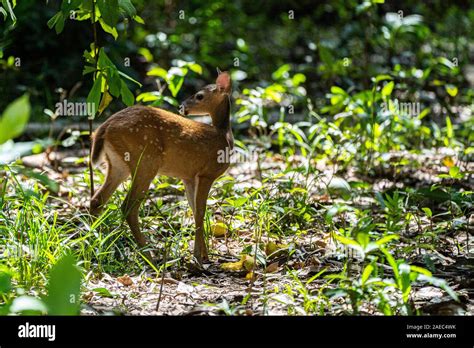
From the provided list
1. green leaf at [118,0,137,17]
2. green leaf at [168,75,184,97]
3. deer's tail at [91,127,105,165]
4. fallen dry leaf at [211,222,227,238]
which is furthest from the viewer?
green leaf at [168,75,184,97]

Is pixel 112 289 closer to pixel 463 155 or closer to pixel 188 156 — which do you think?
pixel 188 156

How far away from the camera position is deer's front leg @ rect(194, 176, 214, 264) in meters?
5.45

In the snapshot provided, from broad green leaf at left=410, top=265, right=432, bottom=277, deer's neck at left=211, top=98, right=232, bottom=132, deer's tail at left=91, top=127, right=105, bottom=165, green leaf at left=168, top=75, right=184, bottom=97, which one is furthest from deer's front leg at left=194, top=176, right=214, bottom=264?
broad green leaf at left=410, top=265, right=432, bottom=277

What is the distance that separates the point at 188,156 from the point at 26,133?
3776mm

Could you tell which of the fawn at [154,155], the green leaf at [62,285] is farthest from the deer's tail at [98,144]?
the green leaf at [62,285]

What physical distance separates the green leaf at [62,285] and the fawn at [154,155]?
2.38 metres

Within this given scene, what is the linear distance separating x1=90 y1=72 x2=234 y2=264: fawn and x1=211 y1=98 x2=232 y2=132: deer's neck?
0.30 ft

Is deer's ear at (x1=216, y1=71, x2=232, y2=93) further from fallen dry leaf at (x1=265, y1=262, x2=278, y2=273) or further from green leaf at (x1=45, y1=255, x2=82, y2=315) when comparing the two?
green leaf at (x1=45, y1=255, x2=82, y2=315)

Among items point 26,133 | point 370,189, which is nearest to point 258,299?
point 370,189

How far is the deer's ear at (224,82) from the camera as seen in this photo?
614cm
